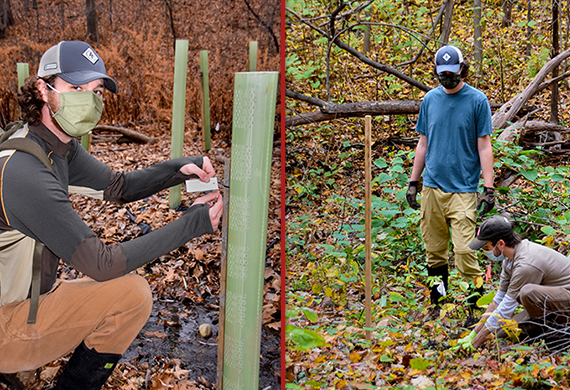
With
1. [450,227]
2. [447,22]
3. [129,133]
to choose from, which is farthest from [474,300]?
[447,22]

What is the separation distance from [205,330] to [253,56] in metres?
1.06

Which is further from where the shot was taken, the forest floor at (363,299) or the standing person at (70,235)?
the forest floor at (363,299)

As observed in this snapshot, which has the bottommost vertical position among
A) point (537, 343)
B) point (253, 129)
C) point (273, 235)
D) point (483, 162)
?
point (537, 343)

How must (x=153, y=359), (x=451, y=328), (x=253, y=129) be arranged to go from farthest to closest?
1. (x=451, y=328)
2. (x=153, y=359)
3. (x=253, y=129)

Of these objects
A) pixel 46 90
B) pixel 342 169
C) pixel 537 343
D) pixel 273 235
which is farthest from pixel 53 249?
pixel 342 169

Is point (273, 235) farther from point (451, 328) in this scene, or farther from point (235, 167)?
point (451, 328)

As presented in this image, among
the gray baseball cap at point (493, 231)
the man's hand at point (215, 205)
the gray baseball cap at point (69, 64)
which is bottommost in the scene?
→ the gray baseball cap at point (493, 231)

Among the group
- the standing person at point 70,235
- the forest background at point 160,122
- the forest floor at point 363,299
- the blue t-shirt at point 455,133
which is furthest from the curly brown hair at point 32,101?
the blue t-shirt at point 455,133

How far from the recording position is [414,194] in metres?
2.78

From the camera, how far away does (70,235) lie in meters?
1.43

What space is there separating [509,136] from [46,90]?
137 inches

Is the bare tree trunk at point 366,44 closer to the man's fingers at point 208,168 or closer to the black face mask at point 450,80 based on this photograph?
the black face mask at point 450,80

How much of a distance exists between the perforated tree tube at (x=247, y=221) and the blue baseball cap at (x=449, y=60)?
4.67ft

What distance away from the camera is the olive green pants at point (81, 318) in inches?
64.9
